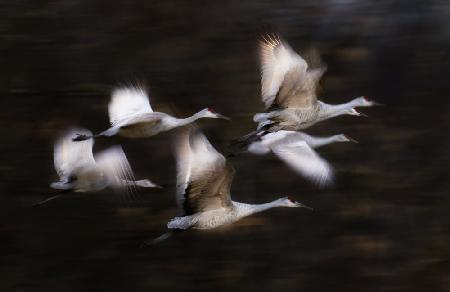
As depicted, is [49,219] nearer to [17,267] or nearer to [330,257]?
[17,267]

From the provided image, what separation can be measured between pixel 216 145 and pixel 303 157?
258 centimetres

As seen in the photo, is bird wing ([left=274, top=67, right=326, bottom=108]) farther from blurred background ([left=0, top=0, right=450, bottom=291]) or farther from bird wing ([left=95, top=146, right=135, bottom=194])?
blurred background ([left=0, top=0, right=450, bottom=291])

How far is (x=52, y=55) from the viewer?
12336mm

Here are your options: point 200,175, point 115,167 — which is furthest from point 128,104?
point 200,175

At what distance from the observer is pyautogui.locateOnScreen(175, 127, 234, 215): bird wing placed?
796cm

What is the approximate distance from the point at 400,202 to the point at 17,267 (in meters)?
3.97

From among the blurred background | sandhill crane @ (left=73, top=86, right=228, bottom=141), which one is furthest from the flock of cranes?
the blurred background

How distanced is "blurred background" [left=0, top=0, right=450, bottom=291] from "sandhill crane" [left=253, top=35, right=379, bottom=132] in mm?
3039

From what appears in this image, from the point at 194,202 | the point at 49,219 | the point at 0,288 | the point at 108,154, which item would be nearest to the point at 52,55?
the point at 49,219

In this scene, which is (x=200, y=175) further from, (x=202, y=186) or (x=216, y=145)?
(x=216, y=145)

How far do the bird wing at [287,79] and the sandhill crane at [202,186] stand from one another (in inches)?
26.9

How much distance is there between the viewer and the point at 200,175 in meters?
8.06

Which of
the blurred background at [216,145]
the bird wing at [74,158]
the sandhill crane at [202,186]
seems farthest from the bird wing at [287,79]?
the blurred background at [216,145]

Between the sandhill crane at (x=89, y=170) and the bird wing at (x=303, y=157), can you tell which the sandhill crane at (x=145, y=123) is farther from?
the bird wing at (x=303, y=157)
